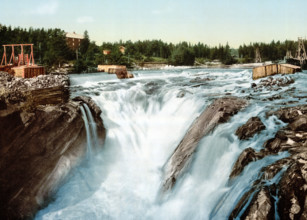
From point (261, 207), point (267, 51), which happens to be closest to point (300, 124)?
point (261, 207)

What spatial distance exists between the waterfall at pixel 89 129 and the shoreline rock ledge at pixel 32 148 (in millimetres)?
344

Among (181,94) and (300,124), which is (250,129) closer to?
(300,124)

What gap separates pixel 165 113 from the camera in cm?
1628

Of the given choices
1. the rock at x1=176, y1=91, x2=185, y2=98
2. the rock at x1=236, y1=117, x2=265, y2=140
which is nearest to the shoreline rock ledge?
the rock at x1=236, y1=117, x2=265, y2=140

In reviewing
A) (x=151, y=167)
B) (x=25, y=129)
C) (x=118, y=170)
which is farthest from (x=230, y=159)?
(x=25, y=129)

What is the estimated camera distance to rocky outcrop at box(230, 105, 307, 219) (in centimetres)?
554

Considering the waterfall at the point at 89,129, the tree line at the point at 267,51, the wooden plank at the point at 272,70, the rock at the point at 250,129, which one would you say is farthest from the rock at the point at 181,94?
the tree line at the point at 267,51

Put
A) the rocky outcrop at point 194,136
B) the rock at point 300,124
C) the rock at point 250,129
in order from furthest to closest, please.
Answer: the rocky outcrop at point 194,136, the rock at point 250,129, the rock at point 300,124

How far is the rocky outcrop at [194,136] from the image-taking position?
985 cm

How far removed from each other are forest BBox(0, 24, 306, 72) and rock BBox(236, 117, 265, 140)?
52.4 m

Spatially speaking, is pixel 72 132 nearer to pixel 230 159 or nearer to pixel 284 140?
pixel 230 159

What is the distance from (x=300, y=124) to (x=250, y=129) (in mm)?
1680

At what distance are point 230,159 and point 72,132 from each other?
7.12 metres

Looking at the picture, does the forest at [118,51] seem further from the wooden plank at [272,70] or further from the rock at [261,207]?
the rock at [261,207]
